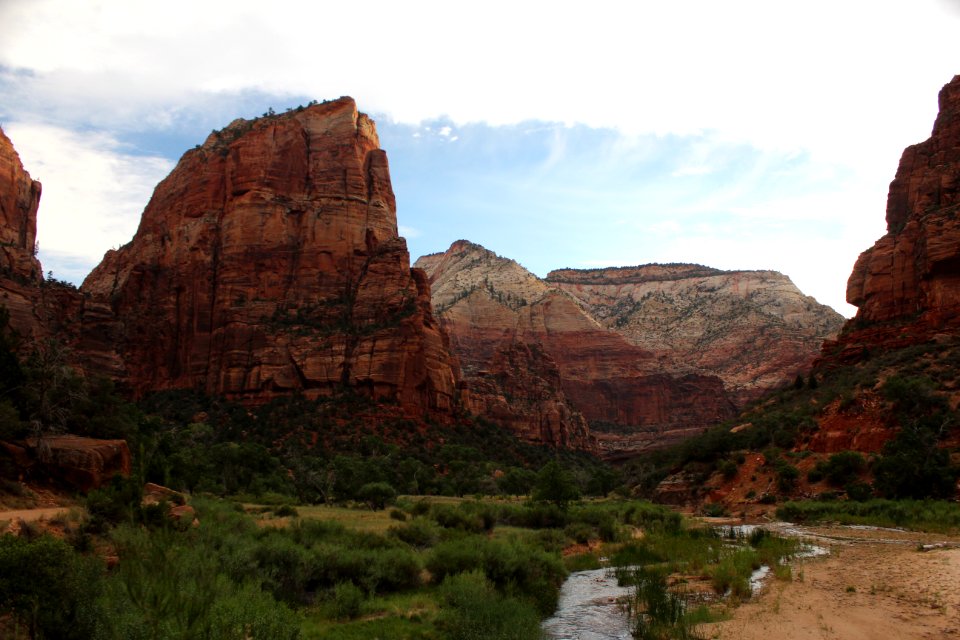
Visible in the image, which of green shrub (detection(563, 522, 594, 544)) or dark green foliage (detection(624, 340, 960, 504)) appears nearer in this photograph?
green shrub (detection(563, 522, 594, 544))

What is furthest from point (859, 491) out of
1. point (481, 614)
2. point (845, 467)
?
point (481, 614)

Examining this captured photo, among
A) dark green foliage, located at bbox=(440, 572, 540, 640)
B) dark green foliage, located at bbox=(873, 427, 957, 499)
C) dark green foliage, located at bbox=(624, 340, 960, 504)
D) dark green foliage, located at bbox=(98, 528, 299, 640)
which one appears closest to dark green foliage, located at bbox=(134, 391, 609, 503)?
dark green foliage, located at bbox=(624, 340, 960, 504)

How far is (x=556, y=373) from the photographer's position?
373 feet

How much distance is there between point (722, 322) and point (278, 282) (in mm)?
93627

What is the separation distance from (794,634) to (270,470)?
140 ft

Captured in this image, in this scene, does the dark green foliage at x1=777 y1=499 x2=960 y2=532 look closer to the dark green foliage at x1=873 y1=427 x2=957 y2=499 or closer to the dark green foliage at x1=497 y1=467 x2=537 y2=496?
the dark green foliage at x1=873 y1=427 x2=957 y2=499

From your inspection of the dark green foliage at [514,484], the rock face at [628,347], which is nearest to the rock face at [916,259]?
the dark green foliage at [514,484]

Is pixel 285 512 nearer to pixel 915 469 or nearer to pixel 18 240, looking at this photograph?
pixel 915 469

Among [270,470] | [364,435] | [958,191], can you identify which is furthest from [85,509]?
[958,191]

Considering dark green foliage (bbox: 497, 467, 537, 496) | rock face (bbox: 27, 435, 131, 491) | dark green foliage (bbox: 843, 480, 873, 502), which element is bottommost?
dark green foliage (bbox: 497, 467, 537, 496)

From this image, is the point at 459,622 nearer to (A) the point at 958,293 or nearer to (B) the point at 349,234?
(A) the point at 958,293

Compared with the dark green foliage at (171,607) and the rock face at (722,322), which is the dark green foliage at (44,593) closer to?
the dark green foliage at (171,607)

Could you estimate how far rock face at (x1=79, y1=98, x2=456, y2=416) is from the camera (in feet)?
228

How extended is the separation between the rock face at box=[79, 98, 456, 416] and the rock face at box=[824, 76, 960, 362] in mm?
40981
